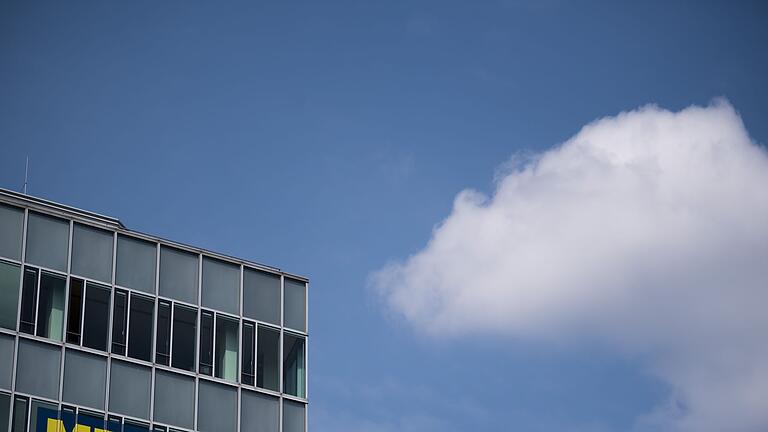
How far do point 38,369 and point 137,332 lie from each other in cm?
478

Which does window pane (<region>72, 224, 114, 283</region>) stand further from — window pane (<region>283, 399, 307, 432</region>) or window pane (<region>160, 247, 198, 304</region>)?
window pane (<region>283, 399, 307, 432</region>)

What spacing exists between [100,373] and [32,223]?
21.6 ft

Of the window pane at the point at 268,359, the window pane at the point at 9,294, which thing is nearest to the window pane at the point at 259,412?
the window pane at the point at 268,359

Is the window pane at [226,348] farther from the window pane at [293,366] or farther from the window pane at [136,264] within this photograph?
the window pane at [136,264]

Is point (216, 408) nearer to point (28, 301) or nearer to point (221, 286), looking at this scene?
point (221, 286)

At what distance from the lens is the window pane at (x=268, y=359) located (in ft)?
242

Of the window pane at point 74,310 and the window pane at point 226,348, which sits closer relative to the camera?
the window pane at point 74,310

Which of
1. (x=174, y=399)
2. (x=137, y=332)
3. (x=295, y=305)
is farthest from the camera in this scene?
(x=295, y=305)

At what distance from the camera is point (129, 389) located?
2751 inches

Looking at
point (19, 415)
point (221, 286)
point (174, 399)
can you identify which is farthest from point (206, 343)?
point (19, 415)

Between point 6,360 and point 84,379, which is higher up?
point 6,360

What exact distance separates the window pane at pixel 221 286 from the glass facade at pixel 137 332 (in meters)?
0.04

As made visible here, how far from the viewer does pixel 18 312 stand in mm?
68688

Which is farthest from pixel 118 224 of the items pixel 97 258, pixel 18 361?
pixel 18 361
